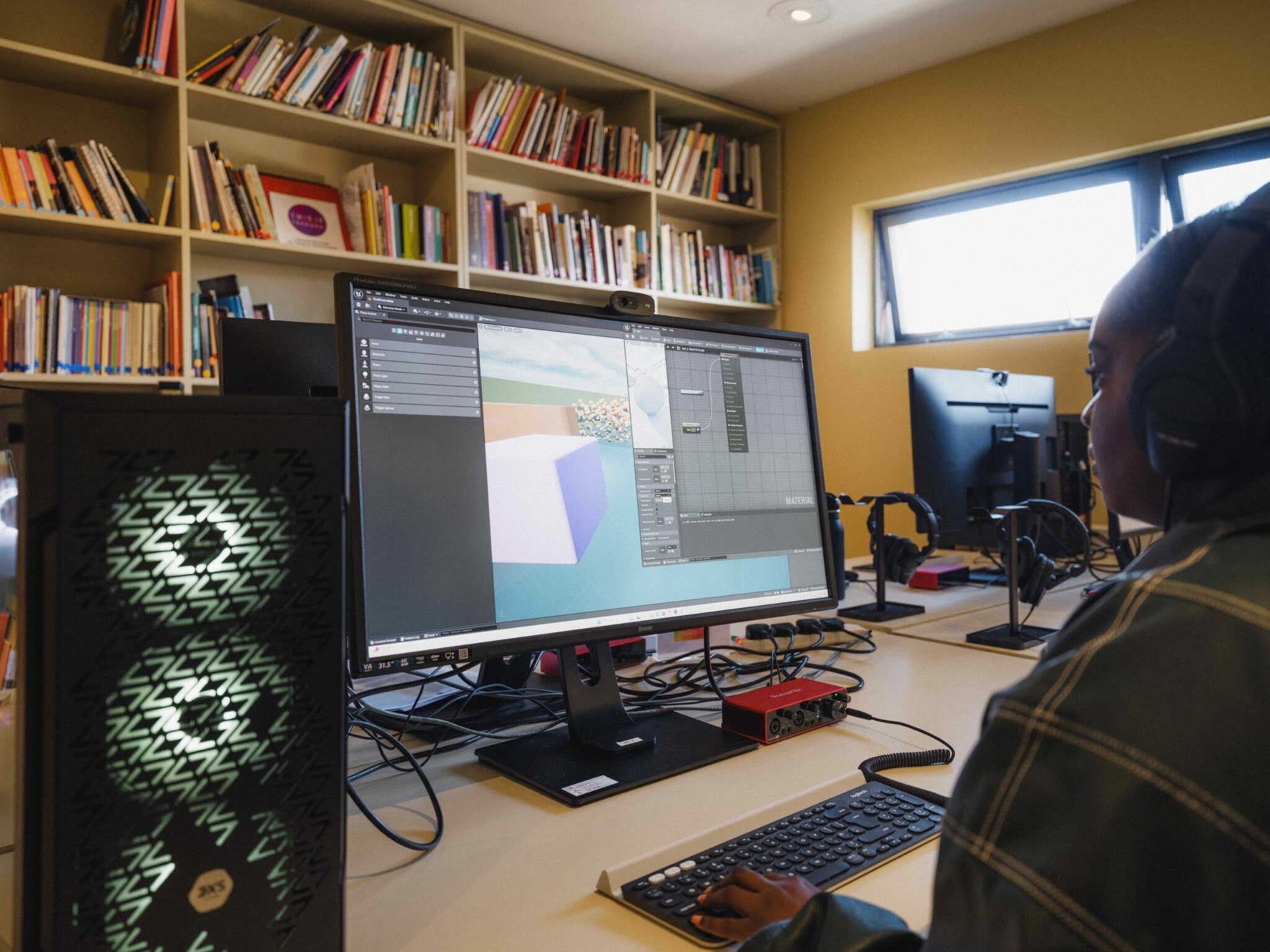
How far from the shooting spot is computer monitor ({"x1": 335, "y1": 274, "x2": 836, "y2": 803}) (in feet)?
2.79

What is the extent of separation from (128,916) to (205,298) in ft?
9.06

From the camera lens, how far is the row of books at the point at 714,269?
412 cm

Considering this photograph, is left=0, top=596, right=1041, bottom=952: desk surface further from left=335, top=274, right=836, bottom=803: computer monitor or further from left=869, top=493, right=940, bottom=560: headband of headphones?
left=869, top=493, right=940, bottom=560: headband of headphones

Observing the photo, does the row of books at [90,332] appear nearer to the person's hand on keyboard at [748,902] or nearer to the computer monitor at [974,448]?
the computer monitor at [974,448]

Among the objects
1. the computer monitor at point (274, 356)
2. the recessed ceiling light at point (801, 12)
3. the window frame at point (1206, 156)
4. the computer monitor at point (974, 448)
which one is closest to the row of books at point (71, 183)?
the computer monitor at point (274, 356)

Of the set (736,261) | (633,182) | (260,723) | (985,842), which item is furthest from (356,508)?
(736,261)

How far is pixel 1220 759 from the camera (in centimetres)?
39

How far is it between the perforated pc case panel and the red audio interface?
0.59m

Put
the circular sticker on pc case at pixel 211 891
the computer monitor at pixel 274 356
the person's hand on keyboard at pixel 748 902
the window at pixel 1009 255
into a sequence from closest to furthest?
the circular sticker on pc case at pixel 211 891 → the person's hand on keyboard at pixel 748 902 → the computer monitor at pixel 274 356 → the window at pixel 1009 255

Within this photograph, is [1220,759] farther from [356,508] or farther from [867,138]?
[867,138]

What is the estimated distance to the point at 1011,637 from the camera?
1613mm

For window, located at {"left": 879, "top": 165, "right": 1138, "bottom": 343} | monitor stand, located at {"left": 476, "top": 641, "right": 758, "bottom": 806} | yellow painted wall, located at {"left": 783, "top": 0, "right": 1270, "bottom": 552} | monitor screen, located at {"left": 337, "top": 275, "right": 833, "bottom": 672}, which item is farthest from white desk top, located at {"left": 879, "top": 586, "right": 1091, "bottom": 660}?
window, located at {"left": 879, "top": 165, "right": 1138, "bottom": 343}

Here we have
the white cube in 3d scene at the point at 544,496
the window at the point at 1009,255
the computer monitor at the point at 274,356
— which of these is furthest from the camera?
the window at the point at 1009,255

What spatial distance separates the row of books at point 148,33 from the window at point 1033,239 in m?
3.08
